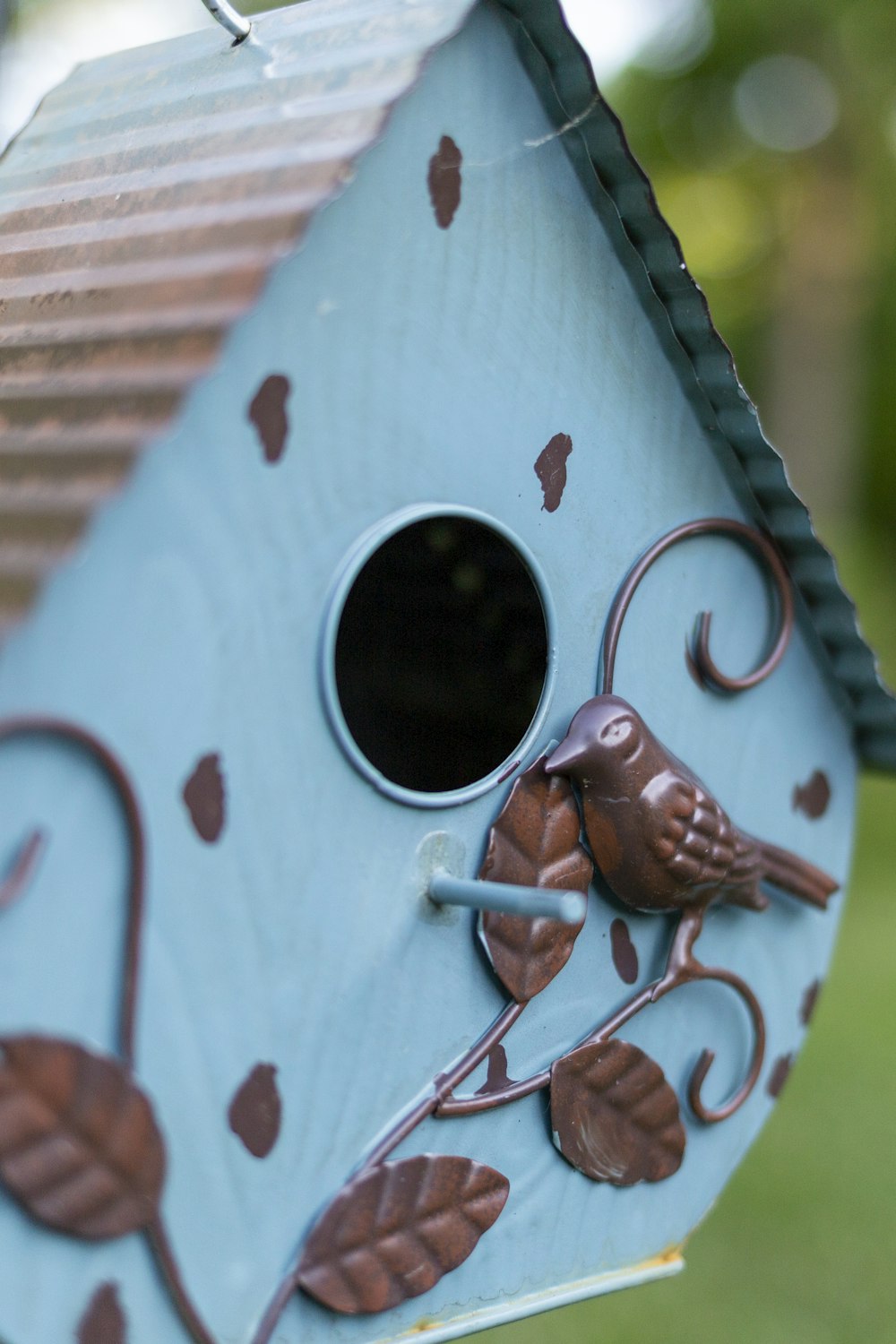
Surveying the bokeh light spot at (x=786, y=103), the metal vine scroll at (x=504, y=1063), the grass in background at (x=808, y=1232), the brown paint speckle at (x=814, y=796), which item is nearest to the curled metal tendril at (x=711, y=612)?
the metal vine scroll at (x=504, y=1063)

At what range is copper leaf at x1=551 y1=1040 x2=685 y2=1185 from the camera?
3.32ft

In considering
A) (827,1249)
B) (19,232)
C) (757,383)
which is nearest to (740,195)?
(757,383)

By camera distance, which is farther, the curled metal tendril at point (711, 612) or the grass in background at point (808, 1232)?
the grass in background at point (808, 1232)

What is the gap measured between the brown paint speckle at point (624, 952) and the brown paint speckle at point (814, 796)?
0.22 meters

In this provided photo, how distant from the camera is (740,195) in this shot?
7.61 m

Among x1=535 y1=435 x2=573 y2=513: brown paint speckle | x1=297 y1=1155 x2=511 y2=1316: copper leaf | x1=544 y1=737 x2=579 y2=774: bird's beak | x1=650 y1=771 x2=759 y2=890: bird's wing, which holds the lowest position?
x1=297 y1=1155 x2=511 y2=1316: copper leaf

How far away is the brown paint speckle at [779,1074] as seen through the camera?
1.20 meters

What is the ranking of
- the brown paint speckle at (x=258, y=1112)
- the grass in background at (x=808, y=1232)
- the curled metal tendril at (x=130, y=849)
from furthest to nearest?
the grass in background at (x=808, y=1232)
the brown paint speckle at (x=258, y=1112)
the curled metal tendril at (x=130, y=849)

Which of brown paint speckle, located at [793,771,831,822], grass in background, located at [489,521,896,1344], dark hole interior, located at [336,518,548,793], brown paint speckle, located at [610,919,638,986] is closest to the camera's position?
brown paint speckle, located at [610,919,638,986]

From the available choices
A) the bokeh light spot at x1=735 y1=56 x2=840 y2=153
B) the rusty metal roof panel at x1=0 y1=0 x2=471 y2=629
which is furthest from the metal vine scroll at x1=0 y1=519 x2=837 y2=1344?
the bokeh light spot at x1=735 y1=56 x2=840 y2=153

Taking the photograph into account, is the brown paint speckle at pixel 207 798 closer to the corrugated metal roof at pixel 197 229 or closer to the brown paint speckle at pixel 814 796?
the corrugated metal roof at pixel 197 229

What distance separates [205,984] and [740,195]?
298 inches

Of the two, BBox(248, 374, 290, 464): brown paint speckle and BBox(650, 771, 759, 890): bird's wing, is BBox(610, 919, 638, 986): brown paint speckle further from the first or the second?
BBox(248, 374, 290, 464): brown paint speckle

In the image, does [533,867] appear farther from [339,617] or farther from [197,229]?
[197,229]
